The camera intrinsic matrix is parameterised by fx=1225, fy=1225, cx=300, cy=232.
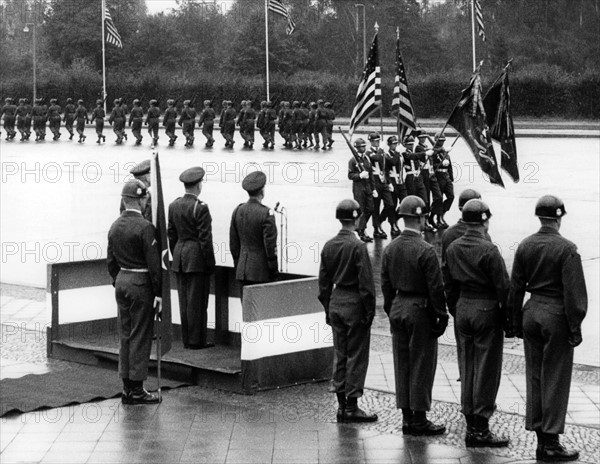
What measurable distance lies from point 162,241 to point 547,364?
324 cm

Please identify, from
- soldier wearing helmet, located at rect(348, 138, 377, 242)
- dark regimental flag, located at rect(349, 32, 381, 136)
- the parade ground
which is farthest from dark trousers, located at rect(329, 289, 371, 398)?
dark regimental flag, located at rect(349, 32, 381, 136)

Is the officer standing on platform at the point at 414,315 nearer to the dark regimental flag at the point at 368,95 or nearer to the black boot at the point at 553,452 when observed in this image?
the black boot at the point at 553,452

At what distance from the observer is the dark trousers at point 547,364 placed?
319 inches

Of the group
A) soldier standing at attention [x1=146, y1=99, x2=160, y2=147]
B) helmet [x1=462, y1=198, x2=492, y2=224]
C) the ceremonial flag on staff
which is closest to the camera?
helmet [x1=462, y1=198, x2=492, y2=224]

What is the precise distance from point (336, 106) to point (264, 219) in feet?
167

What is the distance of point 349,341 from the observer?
9.16 m

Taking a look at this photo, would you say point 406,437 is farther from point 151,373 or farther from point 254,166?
point 254,166

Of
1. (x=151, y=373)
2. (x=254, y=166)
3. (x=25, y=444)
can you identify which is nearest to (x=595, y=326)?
(x=151, y=373)

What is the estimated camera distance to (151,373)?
1053 centimetres

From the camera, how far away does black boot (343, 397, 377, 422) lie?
8.99 metres

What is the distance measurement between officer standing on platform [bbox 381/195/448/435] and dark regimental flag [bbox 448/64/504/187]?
169 inches

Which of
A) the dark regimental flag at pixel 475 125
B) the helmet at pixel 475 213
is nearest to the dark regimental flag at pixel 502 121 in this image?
the dark regimental flag at pixel 475 125

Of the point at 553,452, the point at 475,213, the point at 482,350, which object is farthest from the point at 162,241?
the point at 553,452

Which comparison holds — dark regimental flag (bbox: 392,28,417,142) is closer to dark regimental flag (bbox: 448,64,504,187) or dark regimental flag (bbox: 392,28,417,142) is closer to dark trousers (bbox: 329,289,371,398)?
dark regimental flag (bbox: 448,64,504,187)
